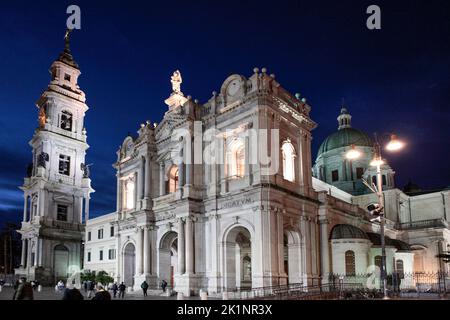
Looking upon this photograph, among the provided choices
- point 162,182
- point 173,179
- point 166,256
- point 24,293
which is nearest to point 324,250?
point 166,256

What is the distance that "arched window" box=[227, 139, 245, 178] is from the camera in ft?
118

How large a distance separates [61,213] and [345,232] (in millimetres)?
42811

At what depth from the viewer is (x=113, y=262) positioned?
5931 centimetres

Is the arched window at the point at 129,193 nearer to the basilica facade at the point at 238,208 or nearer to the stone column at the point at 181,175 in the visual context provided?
the basilica facade at the point at 238,208

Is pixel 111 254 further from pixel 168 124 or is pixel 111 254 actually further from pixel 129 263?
pixel 168 124

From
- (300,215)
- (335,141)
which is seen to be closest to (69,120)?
(335,141)

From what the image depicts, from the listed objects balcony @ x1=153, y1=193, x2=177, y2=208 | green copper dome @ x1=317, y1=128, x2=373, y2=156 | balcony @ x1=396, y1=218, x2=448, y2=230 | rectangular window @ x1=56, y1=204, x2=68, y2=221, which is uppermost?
green copper dome @ x1=317, y1=128, x2=373, y2=156

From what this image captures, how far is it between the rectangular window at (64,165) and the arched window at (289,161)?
40.1 metres

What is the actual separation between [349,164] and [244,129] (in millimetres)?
34363

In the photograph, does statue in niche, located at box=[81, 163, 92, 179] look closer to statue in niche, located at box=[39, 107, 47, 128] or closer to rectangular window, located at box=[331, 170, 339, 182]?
statue in niche, located at box=[39, 107, 47, 128]

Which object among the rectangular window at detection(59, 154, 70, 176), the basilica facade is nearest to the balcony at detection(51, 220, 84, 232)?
the rectangular window at detection(59, 154, 70, 176)

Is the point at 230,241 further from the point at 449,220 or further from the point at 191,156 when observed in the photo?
the point at 449,220

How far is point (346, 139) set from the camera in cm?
6731

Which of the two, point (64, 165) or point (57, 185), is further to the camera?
point (64, 165)
